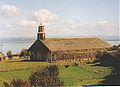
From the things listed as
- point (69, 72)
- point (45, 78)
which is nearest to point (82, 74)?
point (69, 72)

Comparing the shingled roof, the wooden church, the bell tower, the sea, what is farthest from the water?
the shingled roof

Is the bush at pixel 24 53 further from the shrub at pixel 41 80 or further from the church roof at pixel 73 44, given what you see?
the shrub at pixel 41 80

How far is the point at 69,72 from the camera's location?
10461 mm

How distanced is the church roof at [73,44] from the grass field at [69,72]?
0.63 metres

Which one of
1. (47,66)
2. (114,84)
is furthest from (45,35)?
(114,84)

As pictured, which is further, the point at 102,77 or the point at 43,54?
the point at 43,54

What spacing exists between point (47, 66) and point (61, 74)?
47cm

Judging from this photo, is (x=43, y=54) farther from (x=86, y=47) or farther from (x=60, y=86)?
(x=60, y=86)

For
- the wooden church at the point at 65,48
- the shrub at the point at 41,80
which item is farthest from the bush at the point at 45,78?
the wooden church at the point at 65,48

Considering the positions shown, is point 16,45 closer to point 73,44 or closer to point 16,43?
point 16,43

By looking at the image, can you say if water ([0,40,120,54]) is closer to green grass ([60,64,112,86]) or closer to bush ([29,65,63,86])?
green grass ([60,64,112,86])

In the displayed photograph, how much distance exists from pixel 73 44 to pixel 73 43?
0.04 meters

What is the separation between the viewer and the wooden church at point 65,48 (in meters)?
11.0

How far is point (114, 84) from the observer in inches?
366
